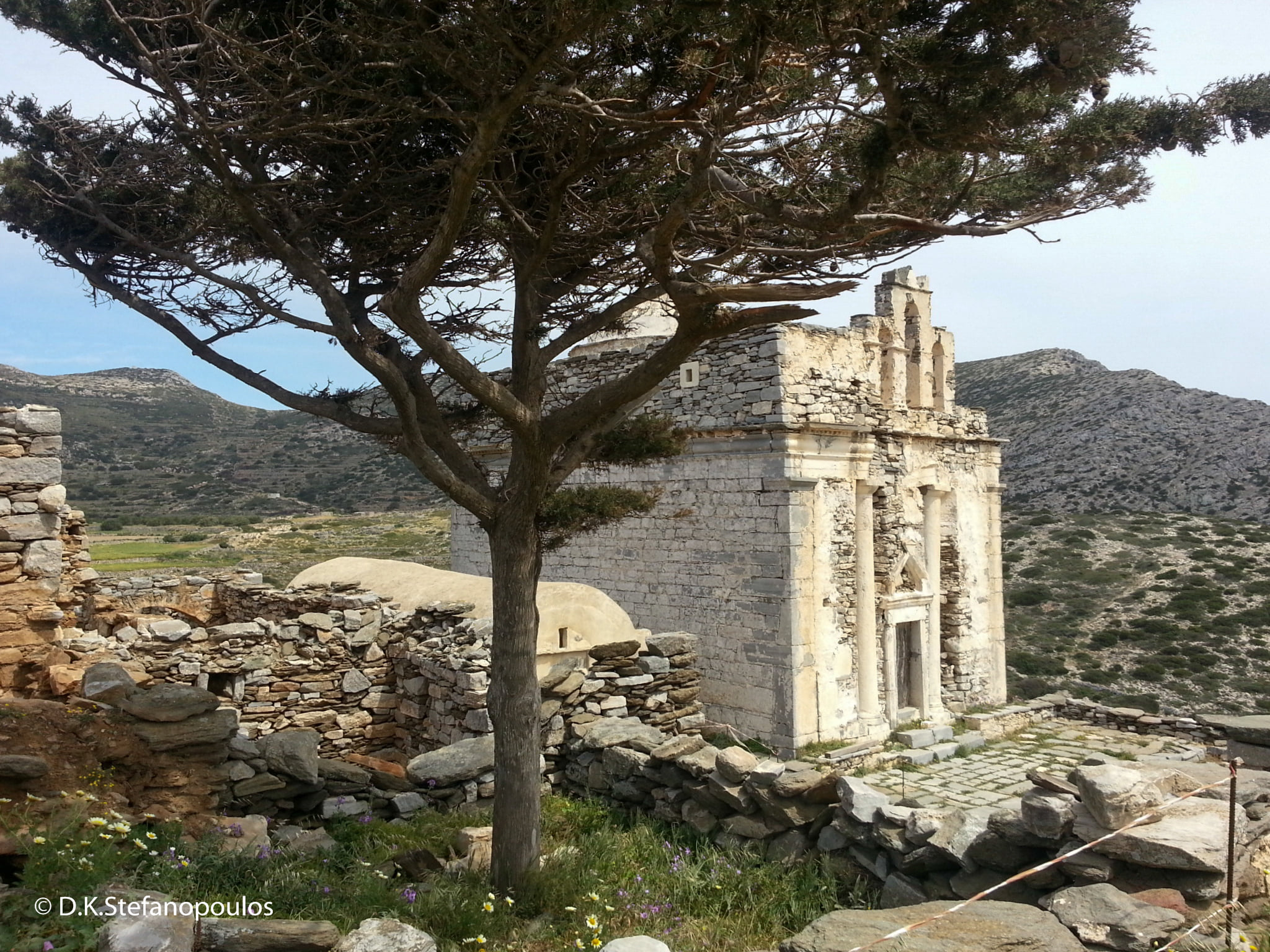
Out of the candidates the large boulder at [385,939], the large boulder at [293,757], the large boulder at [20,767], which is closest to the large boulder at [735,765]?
the large boulder at [385,939]

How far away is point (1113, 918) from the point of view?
392 centimetres

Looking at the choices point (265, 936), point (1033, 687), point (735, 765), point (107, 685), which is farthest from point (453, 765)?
point (1033, 687)

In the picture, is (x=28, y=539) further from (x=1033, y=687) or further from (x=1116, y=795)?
(x=1033, y=687)

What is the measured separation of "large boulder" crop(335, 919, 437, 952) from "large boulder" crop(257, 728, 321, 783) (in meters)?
3.05

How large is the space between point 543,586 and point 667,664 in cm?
176

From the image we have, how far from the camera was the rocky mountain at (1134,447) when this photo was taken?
40.5m

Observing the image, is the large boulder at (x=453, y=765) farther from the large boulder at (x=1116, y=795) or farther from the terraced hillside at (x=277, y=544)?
the terraced hillside at (x=277, y=544)

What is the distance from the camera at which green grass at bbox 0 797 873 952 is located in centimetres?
452

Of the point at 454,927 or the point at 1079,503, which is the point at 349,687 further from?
the point at 1079,503

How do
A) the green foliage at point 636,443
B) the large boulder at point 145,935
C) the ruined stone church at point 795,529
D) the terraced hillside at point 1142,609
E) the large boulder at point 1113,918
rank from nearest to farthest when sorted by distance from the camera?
the large boulder at point 145,935 < the large boulder at point 1113,918 < the green foliage at point 636,443 < the ruined stone church at point 795,529 < the terraced hillside at point 1142,609

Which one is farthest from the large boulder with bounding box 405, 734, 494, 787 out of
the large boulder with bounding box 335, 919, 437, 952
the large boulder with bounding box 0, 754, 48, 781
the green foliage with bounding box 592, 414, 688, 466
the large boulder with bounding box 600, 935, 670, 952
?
the large boulder with bounding box 600, 935, 670, 952

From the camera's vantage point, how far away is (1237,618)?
2900 centimetres

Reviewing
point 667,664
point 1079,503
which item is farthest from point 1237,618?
point 667,664

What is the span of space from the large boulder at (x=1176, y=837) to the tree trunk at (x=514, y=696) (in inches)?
129
